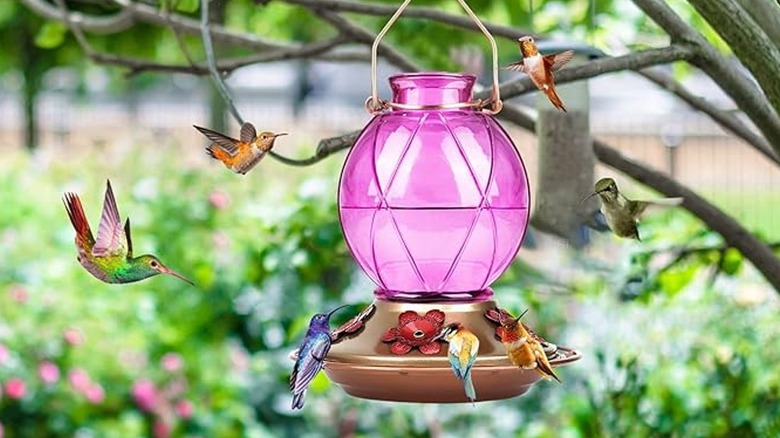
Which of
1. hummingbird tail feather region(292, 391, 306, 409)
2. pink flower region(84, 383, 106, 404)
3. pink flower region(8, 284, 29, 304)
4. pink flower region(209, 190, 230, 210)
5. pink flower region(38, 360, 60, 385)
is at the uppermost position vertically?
hummingbird tail feather region(292, 391, 306, 409)

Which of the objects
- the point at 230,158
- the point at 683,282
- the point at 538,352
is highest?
the point at 230,158

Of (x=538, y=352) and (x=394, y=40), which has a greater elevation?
(x=394, y=40)

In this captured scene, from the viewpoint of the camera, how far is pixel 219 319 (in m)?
4.51

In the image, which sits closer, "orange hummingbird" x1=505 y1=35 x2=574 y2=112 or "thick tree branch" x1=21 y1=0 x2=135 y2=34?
"orange hummingbird" x1=505 y1=35 x2=574 y2=112

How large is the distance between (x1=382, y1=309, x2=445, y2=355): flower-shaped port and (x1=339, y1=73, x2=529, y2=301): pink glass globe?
8 cm

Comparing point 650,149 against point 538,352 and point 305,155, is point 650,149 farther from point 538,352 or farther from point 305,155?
point 538,352

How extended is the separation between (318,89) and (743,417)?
9.93 metres

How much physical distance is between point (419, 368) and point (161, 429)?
114 inches

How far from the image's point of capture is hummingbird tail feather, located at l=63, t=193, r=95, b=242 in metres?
1.43

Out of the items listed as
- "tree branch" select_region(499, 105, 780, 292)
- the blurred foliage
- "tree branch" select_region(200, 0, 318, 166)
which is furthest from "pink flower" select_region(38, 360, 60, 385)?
"tree branch" select_region(200, 0, 318, 166)

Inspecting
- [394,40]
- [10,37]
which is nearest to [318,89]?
[10,37]

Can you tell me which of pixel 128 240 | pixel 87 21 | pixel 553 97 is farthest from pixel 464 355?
pixel 87 21

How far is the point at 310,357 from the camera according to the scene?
135 cm

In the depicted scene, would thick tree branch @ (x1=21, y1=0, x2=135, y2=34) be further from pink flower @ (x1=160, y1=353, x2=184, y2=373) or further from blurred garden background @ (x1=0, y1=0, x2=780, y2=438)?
pink flower @ (x1=160, y1=353, x2=184, y2=373)
